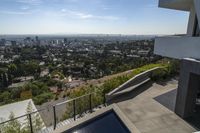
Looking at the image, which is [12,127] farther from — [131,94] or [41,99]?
[41,99]

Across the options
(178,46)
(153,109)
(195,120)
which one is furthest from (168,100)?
(178,46)

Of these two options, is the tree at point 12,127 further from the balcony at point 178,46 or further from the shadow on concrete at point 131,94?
the balcony at point 178,46

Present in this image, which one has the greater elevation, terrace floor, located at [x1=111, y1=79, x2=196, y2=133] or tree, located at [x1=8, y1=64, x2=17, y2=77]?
terrace floor, located at [x1=111, y1=79, x2=196, y2=133]

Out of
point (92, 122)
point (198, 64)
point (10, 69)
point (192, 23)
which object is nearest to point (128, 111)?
point (92, 122)

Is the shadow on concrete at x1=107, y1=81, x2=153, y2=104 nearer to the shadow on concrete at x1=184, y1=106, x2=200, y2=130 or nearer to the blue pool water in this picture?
the blue pool water

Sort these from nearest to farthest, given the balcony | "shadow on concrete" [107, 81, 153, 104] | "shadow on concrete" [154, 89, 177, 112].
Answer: the balcony → "shadow on concrete" [154, 89, 177, 112] → "shadow on concrete" [107, 81, 153, 104]

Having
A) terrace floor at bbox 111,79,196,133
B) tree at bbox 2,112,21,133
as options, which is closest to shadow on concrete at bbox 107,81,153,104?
terrace floor at bbox 111,79,196,133

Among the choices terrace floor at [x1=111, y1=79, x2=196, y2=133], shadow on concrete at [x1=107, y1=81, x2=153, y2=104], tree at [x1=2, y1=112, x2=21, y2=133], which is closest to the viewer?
terrace floor at [x1=111, y1=79, x2=196, y2=133]

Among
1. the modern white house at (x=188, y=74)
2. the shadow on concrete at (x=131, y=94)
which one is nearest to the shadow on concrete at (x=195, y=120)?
the modern white house at (x=188, y=74)

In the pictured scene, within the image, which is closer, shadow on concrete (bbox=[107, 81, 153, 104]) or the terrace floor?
the terrace floor
